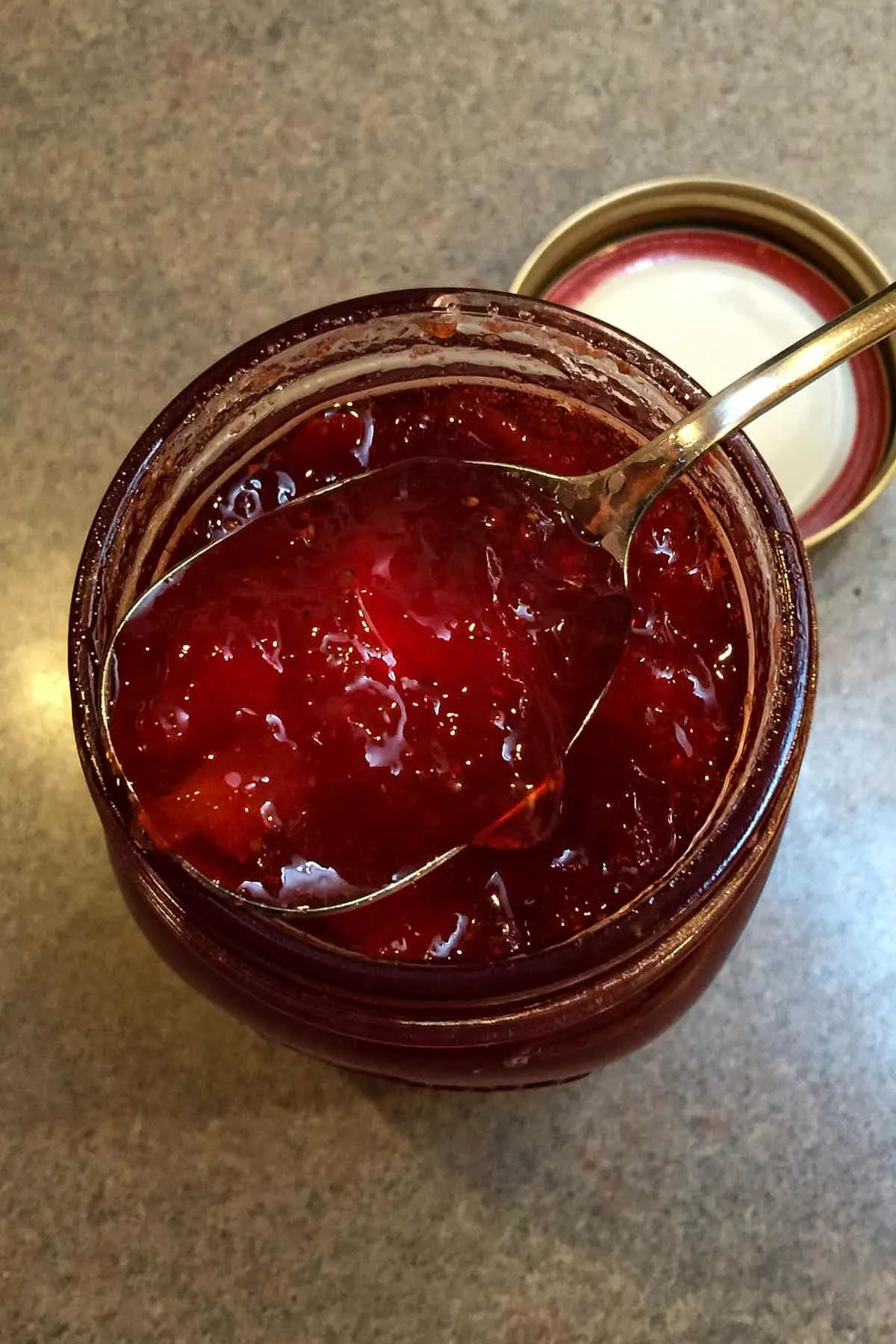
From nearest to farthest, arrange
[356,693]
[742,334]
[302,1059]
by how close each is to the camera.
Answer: [356,693] → [302,1059] → [742,334]


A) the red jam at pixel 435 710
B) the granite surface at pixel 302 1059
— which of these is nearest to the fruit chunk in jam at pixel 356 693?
the red jam at pixel 435 710

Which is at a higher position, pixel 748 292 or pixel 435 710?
pixel 748 292

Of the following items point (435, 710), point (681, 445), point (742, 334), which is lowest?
point (435, 710)

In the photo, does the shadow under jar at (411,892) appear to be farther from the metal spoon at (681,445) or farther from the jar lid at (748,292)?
the jar lid at (748,292)

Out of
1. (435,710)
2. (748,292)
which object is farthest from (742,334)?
(435,710)

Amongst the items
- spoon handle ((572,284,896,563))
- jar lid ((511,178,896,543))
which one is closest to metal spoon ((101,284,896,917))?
spoon handle ((572,284,896,563))

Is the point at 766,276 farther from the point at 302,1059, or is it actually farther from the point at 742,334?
the point at 302,1059
